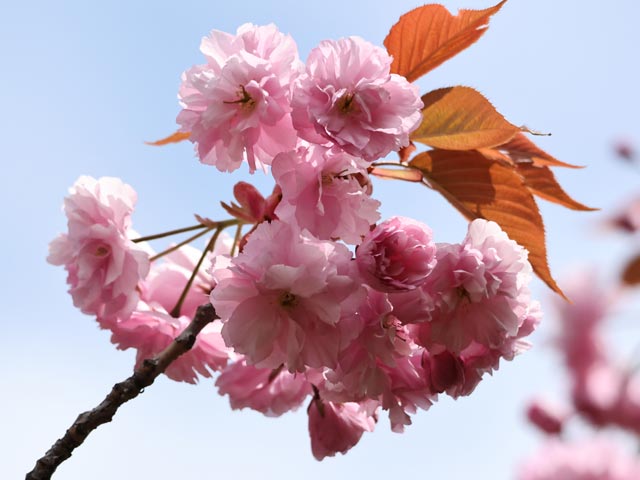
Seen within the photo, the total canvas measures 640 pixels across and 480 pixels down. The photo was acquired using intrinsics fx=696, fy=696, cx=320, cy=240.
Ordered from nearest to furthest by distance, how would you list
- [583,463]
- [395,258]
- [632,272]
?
[395,258] → [583,463] → [632,272]

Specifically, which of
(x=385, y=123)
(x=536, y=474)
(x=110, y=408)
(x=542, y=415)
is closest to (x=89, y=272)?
(x=110, y=408)

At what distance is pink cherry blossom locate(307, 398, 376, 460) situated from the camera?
3.77 feet

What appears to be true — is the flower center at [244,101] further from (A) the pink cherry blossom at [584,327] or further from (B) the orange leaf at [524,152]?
(A) the pink cherry blossom at [584,327]

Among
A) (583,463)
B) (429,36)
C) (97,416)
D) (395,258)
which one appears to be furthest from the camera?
(583,463)

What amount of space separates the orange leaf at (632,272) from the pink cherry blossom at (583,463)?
4.20ft

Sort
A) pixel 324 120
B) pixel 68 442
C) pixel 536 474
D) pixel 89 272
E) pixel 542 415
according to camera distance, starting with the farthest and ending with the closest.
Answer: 1. pixel 542 415
2. pixel 536 474
3. pixel 89 272
4. pixel 68 442
5. pixel 324 120

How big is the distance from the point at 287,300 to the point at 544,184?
1.78 ft

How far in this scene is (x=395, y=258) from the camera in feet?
2.71

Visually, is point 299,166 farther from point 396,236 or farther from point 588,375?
point 588,375

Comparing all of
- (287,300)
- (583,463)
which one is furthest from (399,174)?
(583,463)

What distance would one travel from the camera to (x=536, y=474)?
2010mm

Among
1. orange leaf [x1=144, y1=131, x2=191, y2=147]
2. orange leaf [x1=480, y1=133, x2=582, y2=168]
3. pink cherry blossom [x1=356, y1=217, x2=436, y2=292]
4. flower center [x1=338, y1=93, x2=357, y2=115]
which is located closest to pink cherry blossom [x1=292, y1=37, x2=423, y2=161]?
flower center [x1=338, y1=93, x2=357, y2=115]

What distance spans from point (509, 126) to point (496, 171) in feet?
0.37

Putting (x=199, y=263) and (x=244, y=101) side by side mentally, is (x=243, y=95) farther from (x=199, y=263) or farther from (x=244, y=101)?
(x=199, y=263)
